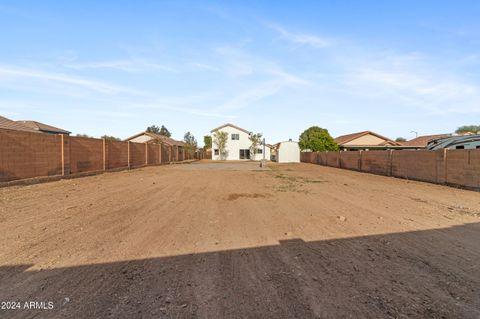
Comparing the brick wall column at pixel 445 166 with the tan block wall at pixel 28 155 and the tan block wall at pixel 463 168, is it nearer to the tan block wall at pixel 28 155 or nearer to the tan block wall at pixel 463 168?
the tan block wall at pixel 463 168

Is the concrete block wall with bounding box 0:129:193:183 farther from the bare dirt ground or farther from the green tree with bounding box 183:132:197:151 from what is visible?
the green tree with bounding box 183:132:197:151

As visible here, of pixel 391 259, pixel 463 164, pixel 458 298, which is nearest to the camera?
pixel 458 298

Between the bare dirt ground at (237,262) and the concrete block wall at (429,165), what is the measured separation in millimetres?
6492

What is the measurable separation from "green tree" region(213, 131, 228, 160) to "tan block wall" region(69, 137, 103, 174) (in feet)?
117

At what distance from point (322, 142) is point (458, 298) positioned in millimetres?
47753

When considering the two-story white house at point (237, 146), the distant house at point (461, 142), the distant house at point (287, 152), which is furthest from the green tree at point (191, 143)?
the distant house at point (461, 142)

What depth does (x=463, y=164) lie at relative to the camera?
11.5 meters

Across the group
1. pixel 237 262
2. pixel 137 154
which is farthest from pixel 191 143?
pixel 237 262

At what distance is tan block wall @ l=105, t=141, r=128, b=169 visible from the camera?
1720 cm

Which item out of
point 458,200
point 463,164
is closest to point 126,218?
point 458,200

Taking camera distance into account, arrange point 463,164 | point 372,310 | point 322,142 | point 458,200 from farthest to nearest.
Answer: point 322,142, point 463,164, point 458,200, point 372,310

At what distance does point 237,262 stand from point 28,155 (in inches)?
433

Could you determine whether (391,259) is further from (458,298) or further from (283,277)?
(283,277)

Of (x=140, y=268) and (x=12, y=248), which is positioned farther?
(x=12, y=248)
